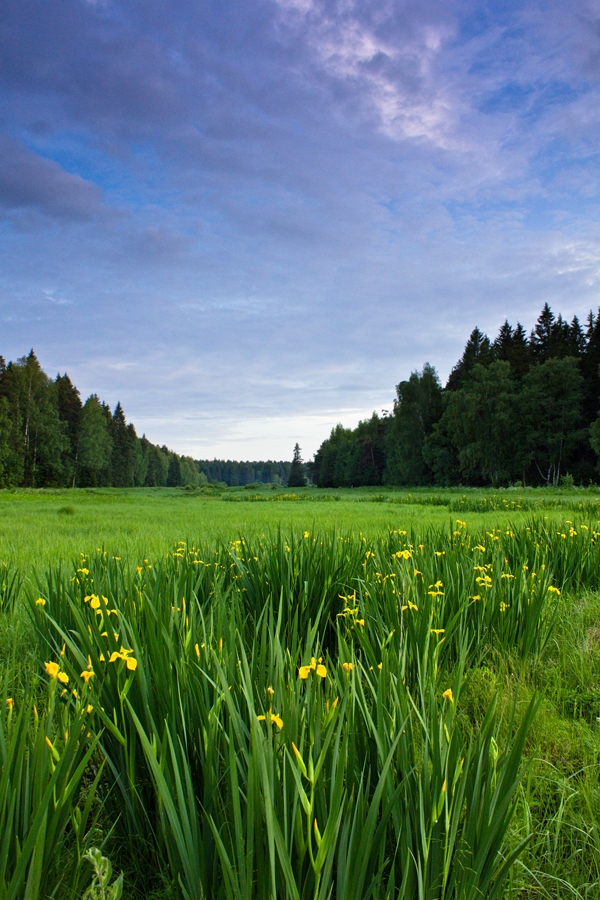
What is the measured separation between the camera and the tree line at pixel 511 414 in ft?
143

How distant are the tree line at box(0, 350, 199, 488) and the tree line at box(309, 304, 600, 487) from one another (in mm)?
44616

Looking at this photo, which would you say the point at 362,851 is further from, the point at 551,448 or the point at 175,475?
the point at 175,475

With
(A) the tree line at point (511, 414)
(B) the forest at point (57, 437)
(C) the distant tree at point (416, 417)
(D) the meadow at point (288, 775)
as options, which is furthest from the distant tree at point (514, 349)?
(D) the meadow at point (288, 775)

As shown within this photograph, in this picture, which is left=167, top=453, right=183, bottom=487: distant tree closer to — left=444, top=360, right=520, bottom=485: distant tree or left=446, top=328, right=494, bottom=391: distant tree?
left=446, top=328, right=494, bottom=391: distant tree

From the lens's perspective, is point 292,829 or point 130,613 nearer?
point 292,829

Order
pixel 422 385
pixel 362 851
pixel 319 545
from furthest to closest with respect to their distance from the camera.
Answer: pixel 422 385, pixel 319 545, pixel 362 851

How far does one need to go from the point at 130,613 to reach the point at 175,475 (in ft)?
423

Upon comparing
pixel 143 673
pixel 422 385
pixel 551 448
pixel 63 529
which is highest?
pixel 422 385

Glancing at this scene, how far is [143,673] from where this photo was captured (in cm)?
171

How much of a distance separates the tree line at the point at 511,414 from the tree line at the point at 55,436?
4462 centimetres

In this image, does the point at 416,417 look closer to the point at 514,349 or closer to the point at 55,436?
the point at 514,349

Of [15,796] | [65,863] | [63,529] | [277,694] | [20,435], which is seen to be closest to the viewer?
[15,796]

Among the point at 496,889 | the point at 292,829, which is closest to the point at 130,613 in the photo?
the point at 292,829

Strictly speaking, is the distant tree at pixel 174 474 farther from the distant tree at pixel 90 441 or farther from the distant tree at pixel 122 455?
the distant tree at pixel 90 441
